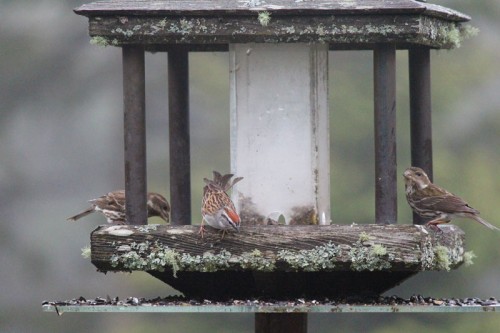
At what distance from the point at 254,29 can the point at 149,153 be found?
9964 mm

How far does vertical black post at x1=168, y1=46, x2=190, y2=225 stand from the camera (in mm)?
9953

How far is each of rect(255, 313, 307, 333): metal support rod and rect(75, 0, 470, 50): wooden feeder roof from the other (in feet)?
4.51

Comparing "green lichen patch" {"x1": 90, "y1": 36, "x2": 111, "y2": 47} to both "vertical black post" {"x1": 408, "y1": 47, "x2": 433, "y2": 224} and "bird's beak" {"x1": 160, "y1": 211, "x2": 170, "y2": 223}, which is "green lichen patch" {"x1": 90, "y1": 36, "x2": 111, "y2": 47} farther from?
"vertical black post" {"x1": 408, "y1": 47, "x2": 433, "y2": 224}

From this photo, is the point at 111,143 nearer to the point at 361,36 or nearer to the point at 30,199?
the point at 30,199

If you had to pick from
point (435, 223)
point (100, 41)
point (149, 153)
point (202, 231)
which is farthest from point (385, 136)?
point (149, 153)

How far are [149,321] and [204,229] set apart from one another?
11.4 meters

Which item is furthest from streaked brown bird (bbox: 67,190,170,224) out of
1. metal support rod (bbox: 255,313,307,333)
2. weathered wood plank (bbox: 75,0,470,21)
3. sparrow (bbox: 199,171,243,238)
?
weathered wood plank (bbox: 75,0,470,21)

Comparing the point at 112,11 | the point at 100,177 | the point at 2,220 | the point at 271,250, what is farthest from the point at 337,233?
the point at 2,220

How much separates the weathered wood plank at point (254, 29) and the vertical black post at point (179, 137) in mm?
1185

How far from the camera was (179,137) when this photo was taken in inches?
392

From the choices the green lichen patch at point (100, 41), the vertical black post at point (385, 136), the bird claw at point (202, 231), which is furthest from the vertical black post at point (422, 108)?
the green lichen patch at point (100, 41)

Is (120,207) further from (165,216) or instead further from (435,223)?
(435,223)

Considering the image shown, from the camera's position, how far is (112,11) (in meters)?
8.73

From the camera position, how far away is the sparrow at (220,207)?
845 cm
